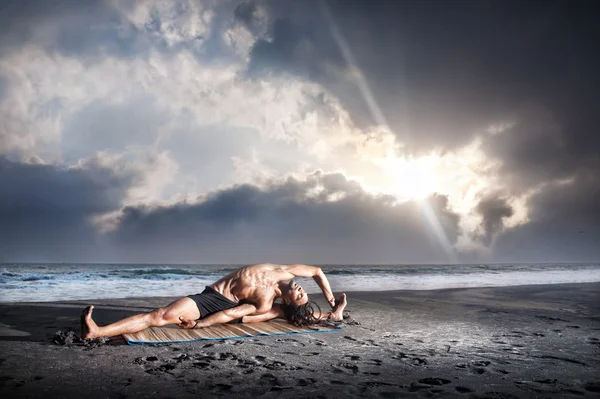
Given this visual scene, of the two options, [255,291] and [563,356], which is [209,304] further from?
[563,356]

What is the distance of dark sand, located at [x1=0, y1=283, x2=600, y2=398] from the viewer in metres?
3.34

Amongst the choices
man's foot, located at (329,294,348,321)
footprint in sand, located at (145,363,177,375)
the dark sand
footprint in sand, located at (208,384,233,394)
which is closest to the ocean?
the dark sand

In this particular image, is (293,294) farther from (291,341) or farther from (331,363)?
(331,363)

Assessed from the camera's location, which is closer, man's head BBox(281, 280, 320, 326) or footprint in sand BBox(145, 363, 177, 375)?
footprint in sand BBox(145, 363, 177, 375)

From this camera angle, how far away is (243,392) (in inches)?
128

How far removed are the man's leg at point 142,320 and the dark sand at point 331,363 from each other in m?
0.17

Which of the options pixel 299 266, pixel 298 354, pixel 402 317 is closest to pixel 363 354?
pixel 298 354

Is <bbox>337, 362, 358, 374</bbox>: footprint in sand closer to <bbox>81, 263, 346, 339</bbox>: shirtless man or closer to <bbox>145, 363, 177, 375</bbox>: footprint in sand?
<bbox>145, 363, 177, 375</bbox>: footprint in sand

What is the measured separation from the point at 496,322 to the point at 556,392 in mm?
3969

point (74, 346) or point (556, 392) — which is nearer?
point (556, 392)

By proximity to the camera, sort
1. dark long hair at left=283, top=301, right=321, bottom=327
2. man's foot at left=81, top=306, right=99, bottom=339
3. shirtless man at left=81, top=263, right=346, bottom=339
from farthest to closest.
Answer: dark long hair at left=283, top=301, right=321, bottom=327, shirtless man at left=81, top=263, right=346, bottom=339, man's foot at left=81, top=306, right=99, bottom=339

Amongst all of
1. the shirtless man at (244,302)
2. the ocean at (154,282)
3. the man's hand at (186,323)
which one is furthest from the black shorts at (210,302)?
the ocean at (154,282)

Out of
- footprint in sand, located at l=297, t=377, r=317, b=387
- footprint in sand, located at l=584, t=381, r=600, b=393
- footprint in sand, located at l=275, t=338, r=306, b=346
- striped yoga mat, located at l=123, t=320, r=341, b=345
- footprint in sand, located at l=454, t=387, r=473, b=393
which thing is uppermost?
striped yoga mat, located at l=123, t=320, r=341, b=345

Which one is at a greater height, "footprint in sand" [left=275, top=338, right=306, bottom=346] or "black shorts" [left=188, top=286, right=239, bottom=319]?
A: "black shorts" [left=188, top=286, right=239, bottom=319]
